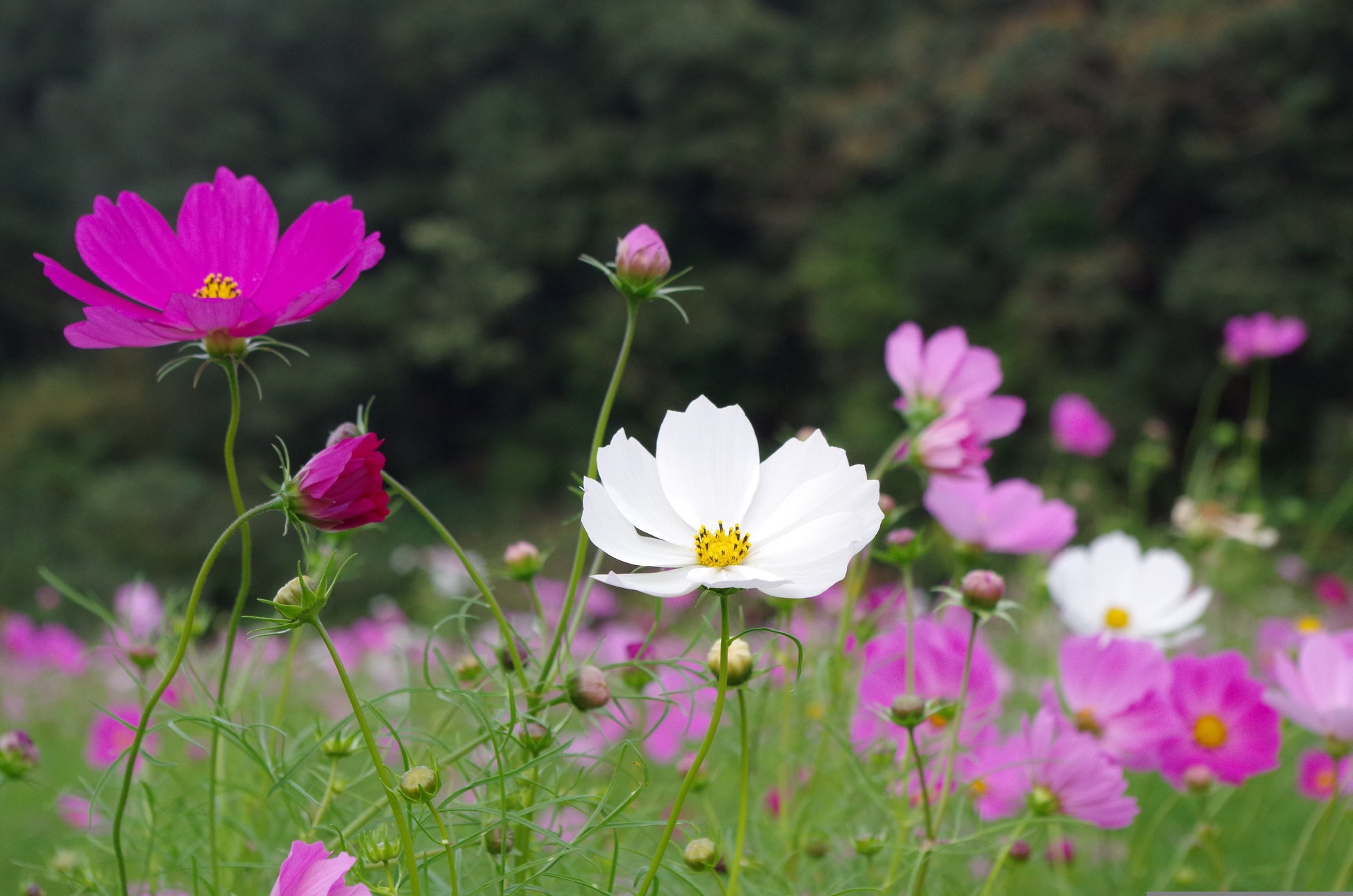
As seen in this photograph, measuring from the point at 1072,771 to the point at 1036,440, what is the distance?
237 inches

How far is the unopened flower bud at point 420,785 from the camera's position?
298 millimetres

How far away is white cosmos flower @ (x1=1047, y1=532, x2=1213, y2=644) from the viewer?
624 mm

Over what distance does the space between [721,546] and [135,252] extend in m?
0.19

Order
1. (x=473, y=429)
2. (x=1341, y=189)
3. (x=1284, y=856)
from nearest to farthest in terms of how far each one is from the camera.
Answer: (x=1284, y=856) < (x=1341, y=189) < (x=473, y=429)

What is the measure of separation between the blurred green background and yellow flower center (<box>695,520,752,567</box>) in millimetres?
5161

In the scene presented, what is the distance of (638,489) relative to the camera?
1.08 ft

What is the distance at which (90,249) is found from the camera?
332 millimetres

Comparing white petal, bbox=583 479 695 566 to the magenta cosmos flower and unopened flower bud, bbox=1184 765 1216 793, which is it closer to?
the magenta cosmos flower

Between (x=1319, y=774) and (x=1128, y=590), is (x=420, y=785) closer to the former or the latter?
(x=1128, y=590)

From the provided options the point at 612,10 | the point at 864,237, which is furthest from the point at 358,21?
the point at 864,237

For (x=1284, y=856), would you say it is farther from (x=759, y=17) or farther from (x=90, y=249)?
(x=759, y=17)

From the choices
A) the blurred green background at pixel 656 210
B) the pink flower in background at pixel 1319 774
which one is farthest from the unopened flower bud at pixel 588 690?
the blurred green background at pixel 656 210

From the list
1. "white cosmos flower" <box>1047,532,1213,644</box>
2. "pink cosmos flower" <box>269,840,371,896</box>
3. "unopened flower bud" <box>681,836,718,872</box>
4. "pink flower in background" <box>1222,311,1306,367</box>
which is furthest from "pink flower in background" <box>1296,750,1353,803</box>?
"pink flower in background" <box>1222,311,1306,367</box>

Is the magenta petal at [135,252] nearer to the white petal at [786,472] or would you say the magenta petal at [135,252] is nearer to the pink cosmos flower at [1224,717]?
the white petal at [786,472]
